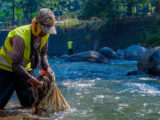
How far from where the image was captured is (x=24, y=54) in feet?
15.3

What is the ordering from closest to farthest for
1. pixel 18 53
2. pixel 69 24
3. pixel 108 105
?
pixel 18 53
pixel 108 105
pixel 69 24

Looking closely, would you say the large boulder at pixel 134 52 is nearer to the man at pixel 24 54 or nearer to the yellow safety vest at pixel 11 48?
the man at pixel 24 54

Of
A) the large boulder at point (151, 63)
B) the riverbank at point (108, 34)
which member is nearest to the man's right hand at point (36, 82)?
the large boulder at point (151, 63)

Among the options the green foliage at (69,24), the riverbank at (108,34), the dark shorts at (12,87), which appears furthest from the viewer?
the green foliage at (69,24)

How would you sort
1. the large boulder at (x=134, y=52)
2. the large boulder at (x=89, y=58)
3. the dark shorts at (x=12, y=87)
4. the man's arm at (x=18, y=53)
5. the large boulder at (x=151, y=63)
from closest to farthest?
1. the man's arm at (x=18, y=53)
2. the dark shorts at (x=12, y=87)
3. the large boulder at (x=151, y=63)
4. the large boulder at (x=89, y=58)
5. the large boulder at (x=134, y=52)

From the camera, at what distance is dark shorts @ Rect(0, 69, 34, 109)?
491cm

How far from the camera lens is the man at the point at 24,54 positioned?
14.5 ft

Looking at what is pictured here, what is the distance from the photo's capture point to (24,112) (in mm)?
5148

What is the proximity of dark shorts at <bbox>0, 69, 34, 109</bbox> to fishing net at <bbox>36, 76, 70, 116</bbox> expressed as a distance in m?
0.25

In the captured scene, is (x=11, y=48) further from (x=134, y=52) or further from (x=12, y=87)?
(x=134, y=52)

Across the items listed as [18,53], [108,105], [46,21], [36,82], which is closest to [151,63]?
[108,105]

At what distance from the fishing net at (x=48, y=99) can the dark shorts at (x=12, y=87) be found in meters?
0.25

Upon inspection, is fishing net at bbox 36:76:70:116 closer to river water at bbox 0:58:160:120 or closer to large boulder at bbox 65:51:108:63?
river water at bbox 0:58:160:120

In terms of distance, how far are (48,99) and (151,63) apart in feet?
24.7
